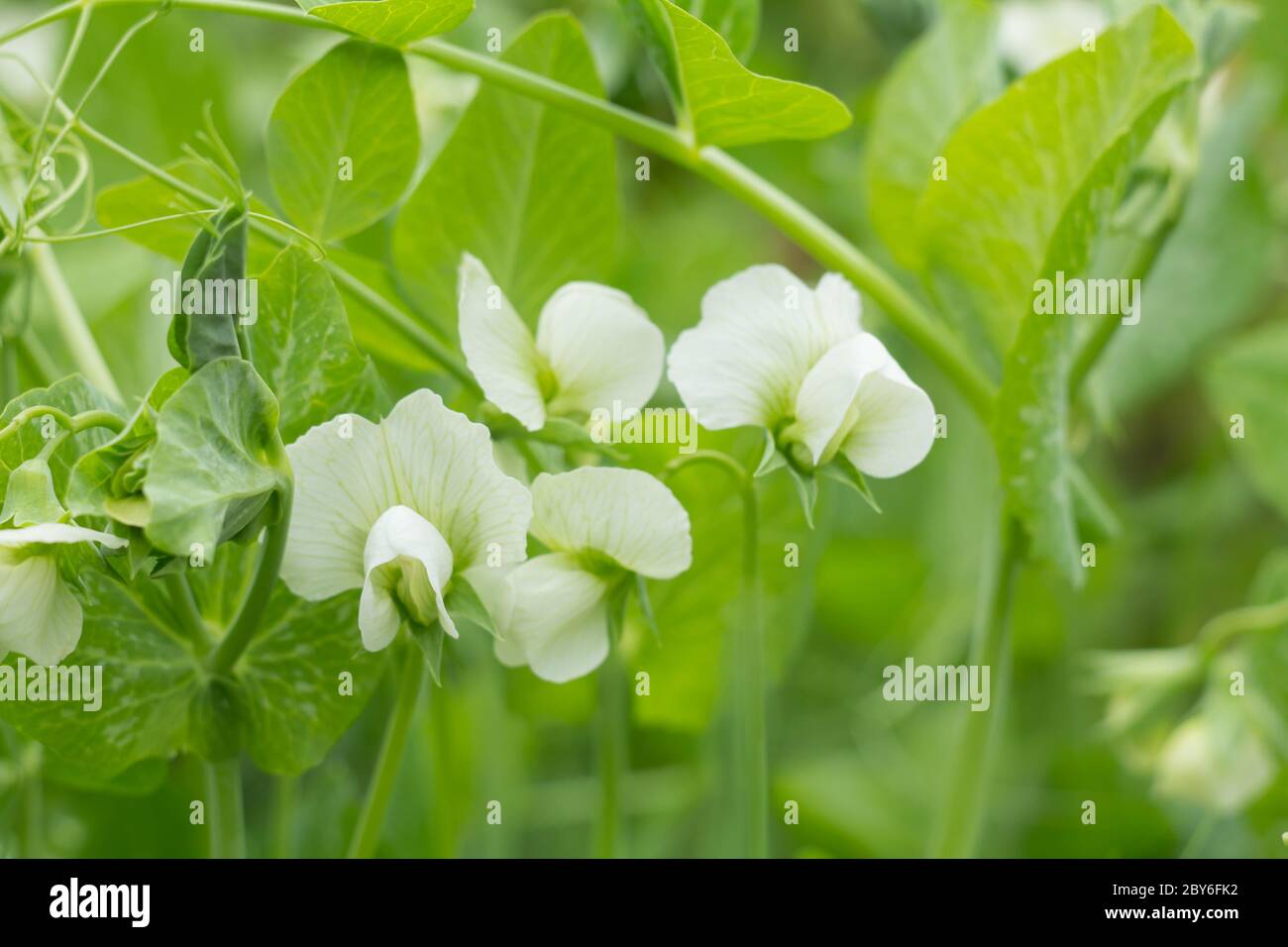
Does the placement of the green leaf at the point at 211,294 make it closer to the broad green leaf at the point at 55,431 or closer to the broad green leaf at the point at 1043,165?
the broad green leaf at the point at 55,431

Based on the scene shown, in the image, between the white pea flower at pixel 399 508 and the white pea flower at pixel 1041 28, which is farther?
the white pea flower at pixel 1041 28

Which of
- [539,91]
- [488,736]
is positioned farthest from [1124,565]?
[539,91]

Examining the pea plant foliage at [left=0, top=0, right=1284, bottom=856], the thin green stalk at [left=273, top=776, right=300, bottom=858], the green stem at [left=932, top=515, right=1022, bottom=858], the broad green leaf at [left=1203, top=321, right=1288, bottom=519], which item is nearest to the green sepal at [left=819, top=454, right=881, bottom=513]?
the pea plant foliage at [left=0, top=0, right=1284, bottom=856]

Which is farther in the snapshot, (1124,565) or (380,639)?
(1124,565)

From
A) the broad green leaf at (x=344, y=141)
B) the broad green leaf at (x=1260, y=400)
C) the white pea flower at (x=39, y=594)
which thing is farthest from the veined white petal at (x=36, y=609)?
the broad green leaf at (x=1260, y=400)
